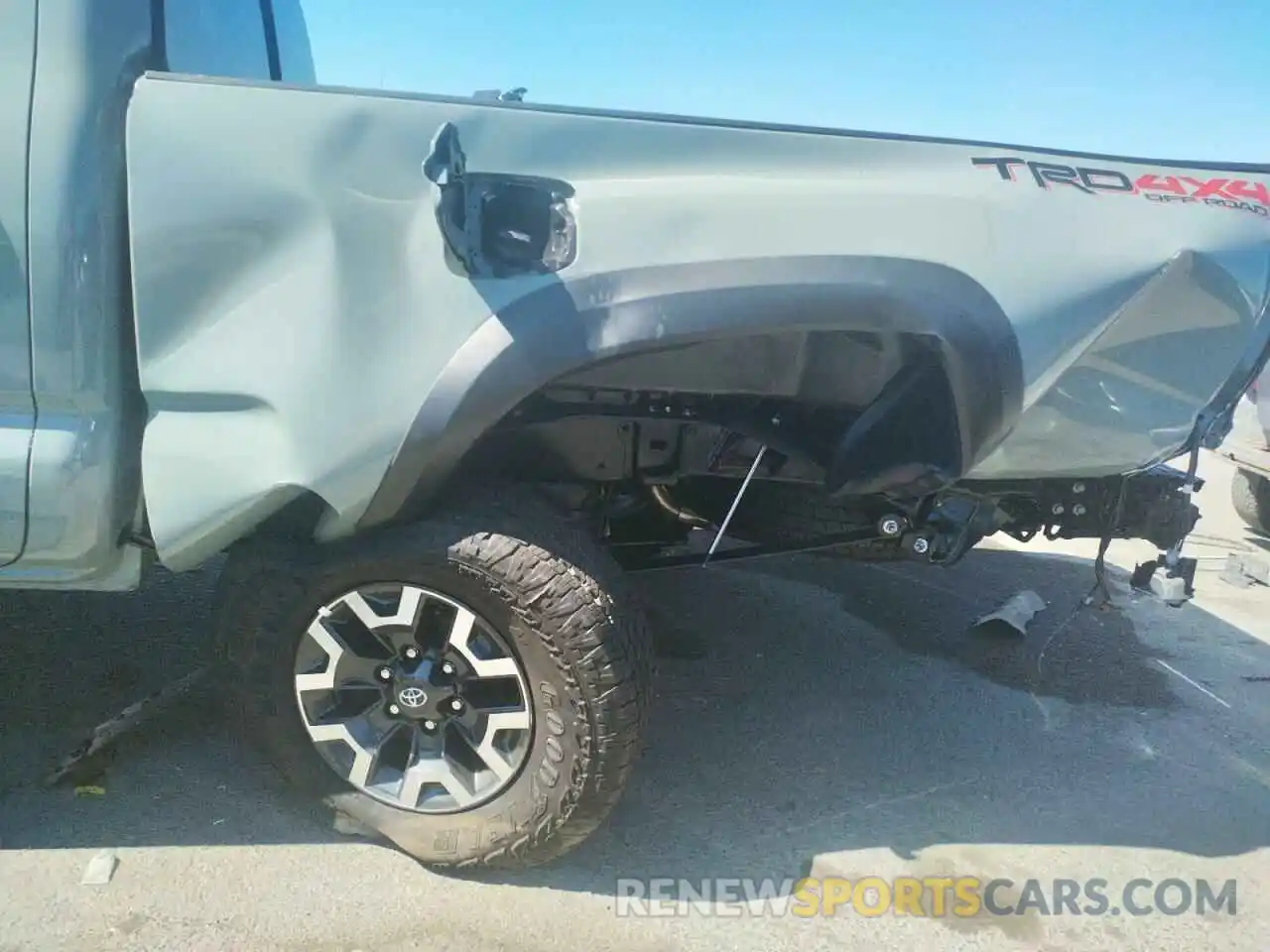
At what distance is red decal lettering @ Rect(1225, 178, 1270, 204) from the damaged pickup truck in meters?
0.01

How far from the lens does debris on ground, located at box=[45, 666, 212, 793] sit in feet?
8.79

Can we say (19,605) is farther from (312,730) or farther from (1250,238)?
(1250,238)

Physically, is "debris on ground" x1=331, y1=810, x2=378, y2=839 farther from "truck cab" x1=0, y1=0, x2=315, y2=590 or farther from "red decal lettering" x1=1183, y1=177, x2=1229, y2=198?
"red decal lettering" x1=1183, y1=177, x2=1229, y2=198

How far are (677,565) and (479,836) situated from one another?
3.54 ft

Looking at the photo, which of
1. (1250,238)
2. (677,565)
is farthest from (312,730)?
(1250,238)

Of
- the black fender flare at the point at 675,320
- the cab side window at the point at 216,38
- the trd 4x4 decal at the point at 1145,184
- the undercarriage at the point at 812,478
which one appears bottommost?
the undercarriage at the point at 812,478

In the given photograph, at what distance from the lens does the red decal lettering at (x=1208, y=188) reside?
222 centimetres

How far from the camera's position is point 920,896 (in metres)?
2.43

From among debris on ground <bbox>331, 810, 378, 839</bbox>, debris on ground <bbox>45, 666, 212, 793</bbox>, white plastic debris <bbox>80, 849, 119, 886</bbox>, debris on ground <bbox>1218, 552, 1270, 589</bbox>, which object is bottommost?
debris on ground <bbox>45, 666, 212, 793</bbox>

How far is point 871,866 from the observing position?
8.27 ft

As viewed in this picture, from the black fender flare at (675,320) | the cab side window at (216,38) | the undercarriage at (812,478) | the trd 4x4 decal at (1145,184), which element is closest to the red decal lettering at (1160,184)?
the trd 4x4 decal at (1145,184)

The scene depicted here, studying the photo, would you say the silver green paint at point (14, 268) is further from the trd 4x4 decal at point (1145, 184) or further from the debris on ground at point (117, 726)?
the trd 4x4 decal at point (1145, 184)

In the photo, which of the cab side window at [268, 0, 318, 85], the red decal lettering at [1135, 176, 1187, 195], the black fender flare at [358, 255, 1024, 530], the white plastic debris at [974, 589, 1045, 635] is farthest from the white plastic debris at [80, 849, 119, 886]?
the white plastic debris at [974, 589, 1045, 635]

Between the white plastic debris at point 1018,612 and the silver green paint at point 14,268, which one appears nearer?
the silver green paint at point 14,268
